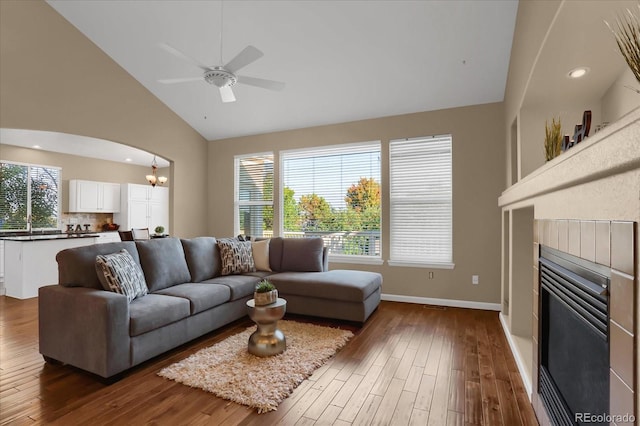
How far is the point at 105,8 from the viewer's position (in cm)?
392

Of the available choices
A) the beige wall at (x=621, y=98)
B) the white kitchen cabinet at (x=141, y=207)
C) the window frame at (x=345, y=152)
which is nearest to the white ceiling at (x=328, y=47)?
the window frame at (x=345, y=152)

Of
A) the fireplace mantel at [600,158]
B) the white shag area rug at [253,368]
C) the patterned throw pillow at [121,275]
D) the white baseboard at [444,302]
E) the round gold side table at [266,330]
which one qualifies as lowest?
the white shag area rug at [253,368]

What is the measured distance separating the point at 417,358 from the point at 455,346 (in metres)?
0.52

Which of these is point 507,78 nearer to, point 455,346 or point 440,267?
point 440,267

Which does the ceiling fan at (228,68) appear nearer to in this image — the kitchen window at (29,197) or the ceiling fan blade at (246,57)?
the ceiling fan blade at (246,57)

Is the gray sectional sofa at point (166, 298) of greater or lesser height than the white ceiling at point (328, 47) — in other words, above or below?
below

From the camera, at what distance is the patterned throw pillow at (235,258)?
4410mm

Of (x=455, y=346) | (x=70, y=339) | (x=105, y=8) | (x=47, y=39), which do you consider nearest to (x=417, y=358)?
(x=455, y=346)

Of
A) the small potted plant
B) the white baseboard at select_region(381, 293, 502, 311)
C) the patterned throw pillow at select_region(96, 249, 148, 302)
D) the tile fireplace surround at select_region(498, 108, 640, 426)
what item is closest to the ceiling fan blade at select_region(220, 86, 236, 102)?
the patterned throw pillow at select_region(96, 249, 148, 302)

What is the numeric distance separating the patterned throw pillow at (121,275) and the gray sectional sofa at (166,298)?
0.27 ft

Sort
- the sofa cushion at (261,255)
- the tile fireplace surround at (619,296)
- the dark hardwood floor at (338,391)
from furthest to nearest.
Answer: the sofa cushion at (261,255), the dark hardwood floor at (338,391), the tile fireplace surround at (619,296)

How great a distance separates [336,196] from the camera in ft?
18.0

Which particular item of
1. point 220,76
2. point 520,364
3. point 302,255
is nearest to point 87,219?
point 302,255

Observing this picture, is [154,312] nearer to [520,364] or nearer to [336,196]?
[520,364]
